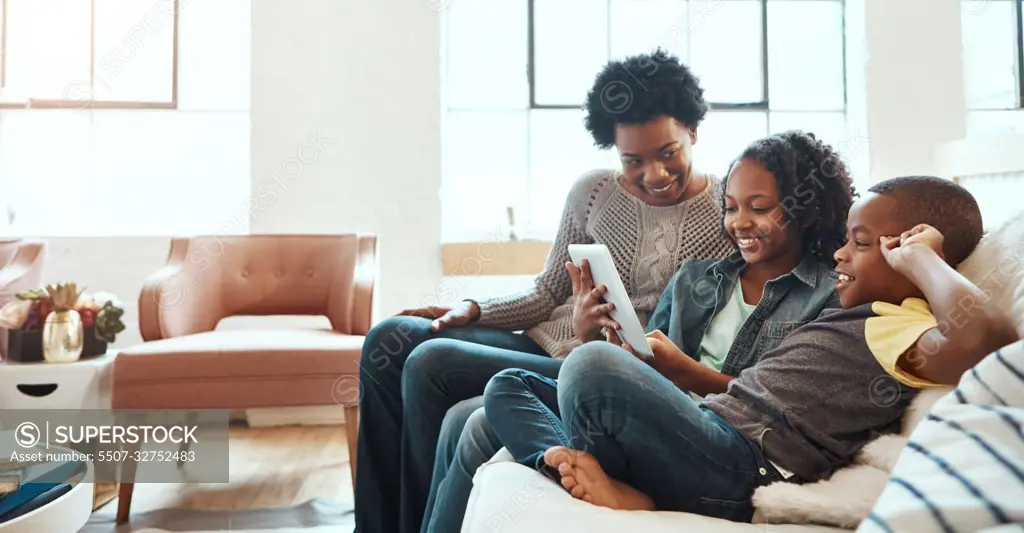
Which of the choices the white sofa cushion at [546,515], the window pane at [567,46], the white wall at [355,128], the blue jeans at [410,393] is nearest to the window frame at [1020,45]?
the window pane at [567,46]

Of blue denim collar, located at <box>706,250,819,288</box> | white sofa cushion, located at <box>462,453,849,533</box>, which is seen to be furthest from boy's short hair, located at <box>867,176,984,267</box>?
white sofa cushion, located at <box>462,453,849,533</box>

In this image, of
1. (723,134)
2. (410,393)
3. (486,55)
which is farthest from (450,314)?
(723,134)

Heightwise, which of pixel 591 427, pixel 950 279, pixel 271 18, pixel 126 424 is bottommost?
pixel 126 424

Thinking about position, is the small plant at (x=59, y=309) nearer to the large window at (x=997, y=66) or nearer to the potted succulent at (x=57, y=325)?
the potted succulent at (x=57, y=325)

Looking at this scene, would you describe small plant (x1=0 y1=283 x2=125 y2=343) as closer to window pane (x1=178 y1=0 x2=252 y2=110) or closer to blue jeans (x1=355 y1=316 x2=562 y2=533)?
blue jeans (x1=355 y1=316 x2=562 y2=533)

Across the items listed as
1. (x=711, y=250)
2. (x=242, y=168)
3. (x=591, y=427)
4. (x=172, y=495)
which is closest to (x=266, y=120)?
(x=242, y=168)

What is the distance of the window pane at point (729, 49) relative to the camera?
377cm

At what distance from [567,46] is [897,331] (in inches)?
117

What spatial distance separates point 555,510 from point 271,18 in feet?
9.74

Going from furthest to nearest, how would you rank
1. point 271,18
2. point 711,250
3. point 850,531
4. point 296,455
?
point 271,18 < point 296,455 < point 711,250 < point 850,531

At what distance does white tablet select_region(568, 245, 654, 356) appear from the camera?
1.26m

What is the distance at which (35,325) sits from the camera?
2.42m

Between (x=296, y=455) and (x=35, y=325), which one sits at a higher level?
(x=35, y=325)

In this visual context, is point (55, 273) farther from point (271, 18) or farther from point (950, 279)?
point (950, 279)
